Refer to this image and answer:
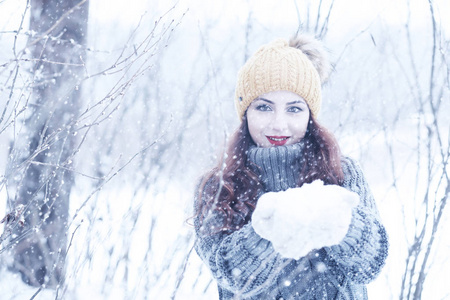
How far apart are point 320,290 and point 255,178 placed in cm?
52

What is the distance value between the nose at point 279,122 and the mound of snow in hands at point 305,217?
0.60m

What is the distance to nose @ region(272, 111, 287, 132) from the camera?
1775mm

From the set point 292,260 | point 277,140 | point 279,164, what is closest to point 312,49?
point 277,140

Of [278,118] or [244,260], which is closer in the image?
[244,260]

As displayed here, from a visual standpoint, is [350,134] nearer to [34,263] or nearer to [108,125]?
[108,125]

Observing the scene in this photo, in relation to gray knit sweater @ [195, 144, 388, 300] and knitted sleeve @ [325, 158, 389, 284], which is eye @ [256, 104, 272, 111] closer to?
gray knit sweater @ [195, 144, 388, 300]

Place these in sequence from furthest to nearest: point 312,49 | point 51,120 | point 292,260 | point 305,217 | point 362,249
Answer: point 51,120 < point 312,49 < point 292,260 < point 362,249 < point 305,217

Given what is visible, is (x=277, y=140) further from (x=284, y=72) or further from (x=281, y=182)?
(x=284, y=72)

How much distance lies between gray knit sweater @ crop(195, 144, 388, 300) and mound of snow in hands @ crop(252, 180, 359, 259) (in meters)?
0.07

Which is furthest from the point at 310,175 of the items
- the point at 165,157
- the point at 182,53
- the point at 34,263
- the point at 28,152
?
the point at 182,53

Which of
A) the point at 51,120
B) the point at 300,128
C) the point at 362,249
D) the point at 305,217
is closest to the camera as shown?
the point at 305,217

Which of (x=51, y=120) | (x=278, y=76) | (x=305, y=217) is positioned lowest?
(x=51, y=120)

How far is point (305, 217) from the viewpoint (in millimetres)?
1122

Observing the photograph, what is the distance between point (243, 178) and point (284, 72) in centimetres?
50
